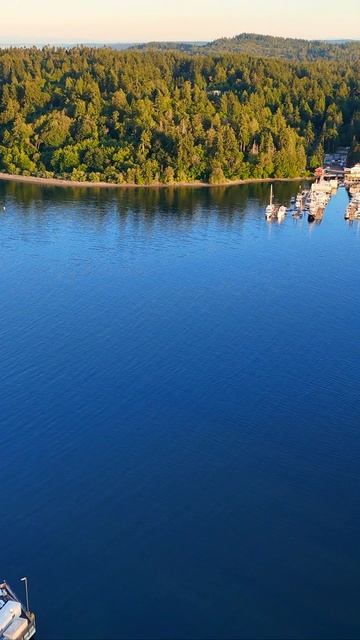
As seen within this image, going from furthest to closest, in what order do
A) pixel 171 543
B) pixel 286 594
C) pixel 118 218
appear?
pixel 118 218 < pixel 171 543 < pixel 286 594

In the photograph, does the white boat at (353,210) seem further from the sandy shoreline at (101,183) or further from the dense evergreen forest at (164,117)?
the dense evergreen forest at (164,117)

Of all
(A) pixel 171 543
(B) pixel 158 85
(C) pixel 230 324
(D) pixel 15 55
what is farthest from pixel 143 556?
(D) pixel 15 55

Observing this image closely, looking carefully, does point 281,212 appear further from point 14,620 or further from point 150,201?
point 14,620

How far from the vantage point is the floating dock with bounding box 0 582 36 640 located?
13992 millimetres

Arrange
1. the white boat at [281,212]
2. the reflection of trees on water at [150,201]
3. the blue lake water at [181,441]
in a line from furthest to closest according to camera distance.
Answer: the reflection of trees on water at [150,201] < the white boat at [281,212] < the blue lake water at [181,441]

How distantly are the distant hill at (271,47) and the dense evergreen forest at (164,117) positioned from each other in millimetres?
62194

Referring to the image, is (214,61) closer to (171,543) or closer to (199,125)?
(199,125)

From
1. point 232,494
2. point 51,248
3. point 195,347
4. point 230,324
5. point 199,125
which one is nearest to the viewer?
point 232,494

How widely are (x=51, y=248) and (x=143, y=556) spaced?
26.7m

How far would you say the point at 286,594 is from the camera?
15781mm

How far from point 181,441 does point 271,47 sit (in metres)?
151

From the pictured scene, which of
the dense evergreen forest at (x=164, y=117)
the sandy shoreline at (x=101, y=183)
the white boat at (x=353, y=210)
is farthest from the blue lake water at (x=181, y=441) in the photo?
the dense evergreen forest at (x=164, y=117)

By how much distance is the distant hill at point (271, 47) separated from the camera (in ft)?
466

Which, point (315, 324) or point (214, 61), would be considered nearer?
point (315, 324)
